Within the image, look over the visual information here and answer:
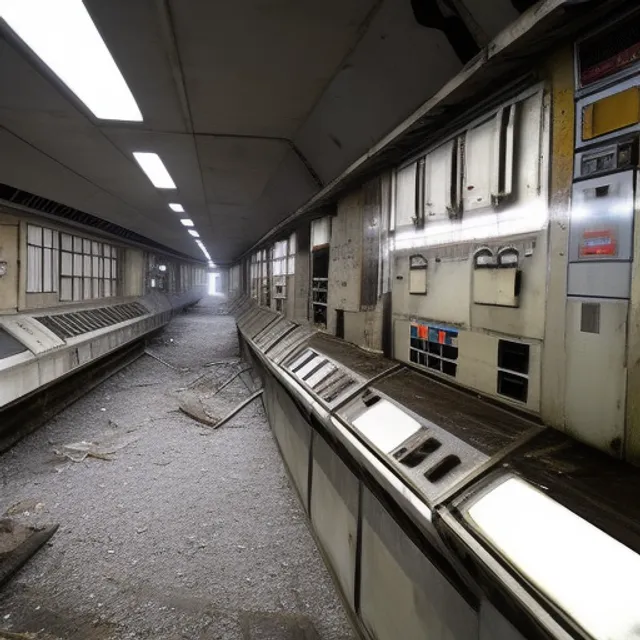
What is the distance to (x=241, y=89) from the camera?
273cm

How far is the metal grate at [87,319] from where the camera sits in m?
6.75

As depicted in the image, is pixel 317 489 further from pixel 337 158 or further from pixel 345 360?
pixel 337 158

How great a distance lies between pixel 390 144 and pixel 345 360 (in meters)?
1.71

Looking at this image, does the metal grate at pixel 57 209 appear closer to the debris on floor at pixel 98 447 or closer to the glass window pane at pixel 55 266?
the glass window pane at pixel 55 266

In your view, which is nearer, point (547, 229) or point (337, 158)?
point (547, 229)

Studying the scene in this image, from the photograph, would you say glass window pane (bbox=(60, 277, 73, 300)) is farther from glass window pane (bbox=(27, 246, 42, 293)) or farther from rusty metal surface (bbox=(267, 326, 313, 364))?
rusty metal surface (bbox=(267, 326, 313, 364))

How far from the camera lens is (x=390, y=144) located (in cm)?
268

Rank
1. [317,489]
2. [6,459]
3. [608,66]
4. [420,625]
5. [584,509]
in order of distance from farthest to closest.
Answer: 1. [6,459]
2. [317,489]
3. [420,625]
4. [608,66]
5. [584,509]

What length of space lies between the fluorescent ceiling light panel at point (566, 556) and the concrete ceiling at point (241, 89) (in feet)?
5.91

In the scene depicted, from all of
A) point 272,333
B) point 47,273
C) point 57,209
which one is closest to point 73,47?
point 272,333

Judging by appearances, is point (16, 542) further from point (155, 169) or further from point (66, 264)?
point (66, 264)

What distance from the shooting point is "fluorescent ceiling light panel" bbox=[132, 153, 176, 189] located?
4293 mm

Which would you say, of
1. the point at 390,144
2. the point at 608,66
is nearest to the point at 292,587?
the point at 390,144

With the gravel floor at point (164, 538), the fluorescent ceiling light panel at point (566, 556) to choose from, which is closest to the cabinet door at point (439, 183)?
the fluorescent ceiling light panel at point (566, 556)
